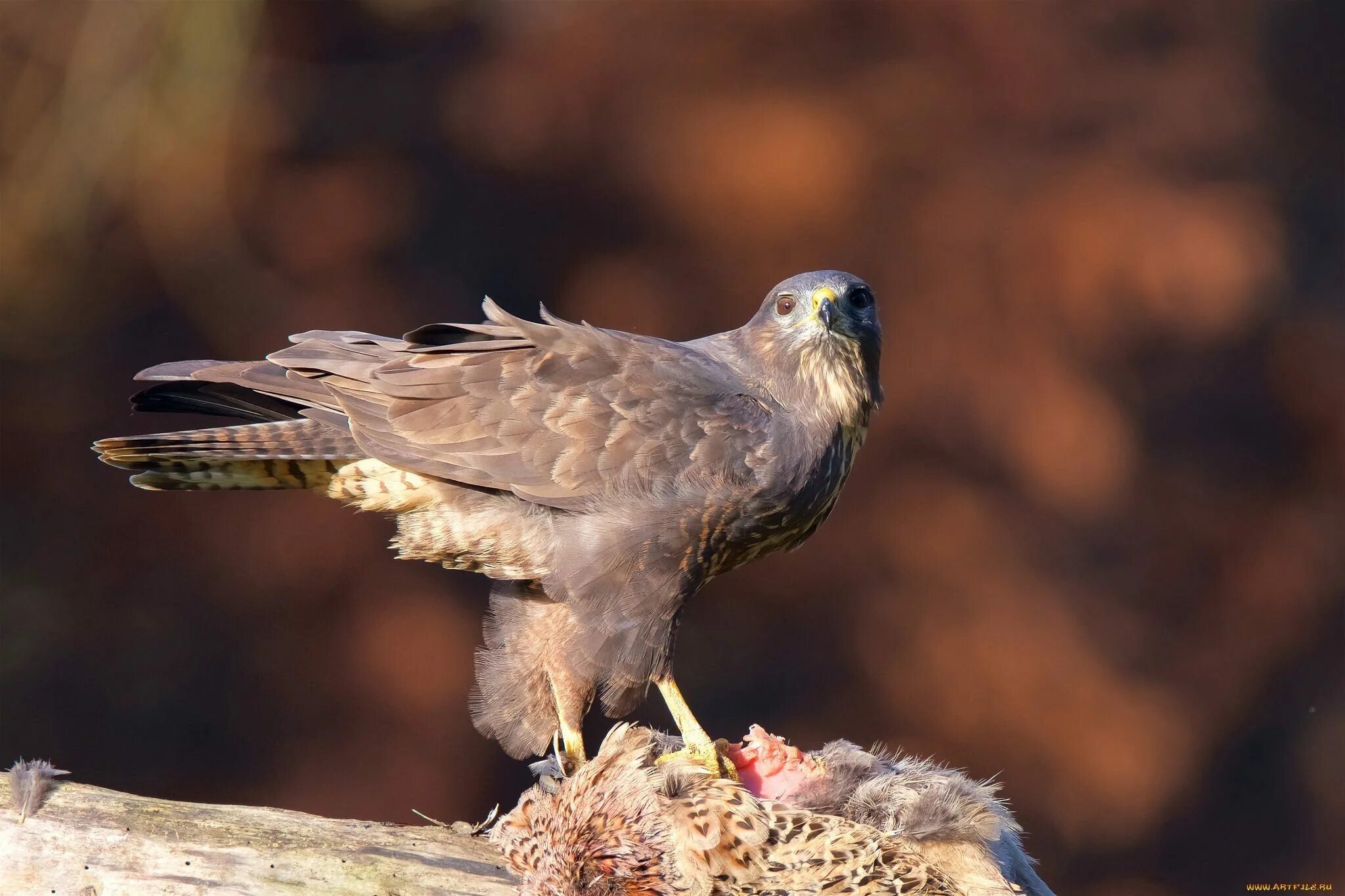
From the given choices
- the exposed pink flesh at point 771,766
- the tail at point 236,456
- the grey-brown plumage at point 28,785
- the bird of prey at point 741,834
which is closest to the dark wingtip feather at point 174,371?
the tail at point 236,456

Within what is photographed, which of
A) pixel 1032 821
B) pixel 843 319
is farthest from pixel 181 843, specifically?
pixel 1032 821

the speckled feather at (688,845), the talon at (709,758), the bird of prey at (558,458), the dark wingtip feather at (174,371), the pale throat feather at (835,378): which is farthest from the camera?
the pale throat feather at (835,378)

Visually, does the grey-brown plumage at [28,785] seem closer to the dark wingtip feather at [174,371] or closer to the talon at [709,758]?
the dark wingtip feather at [174,371]

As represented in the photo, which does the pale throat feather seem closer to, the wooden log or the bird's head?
the bird's head

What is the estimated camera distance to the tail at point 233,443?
2.81m

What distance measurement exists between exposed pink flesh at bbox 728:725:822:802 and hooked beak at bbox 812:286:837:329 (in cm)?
99

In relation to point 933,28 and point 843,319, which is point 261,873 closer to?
point 843,319

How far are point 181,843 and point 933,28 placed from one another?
20.7ft

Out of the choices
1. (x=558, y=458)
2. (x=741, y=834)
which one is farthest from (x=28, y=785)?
(x=741, y=834)

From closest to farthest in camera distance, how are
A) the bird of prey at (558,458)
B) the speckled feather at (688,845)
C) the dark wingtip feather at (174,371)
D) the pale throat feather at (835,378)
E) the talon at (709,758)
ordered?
the speckled feather at (688,845)
the talon at (709,758)
the bird of prey at (558,458)
the dark wingtip feather at (174,371)
the pale throat feather at (835,378)

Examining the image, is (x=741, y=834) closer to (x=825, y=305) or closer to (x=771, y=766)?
(x=771, y=766)

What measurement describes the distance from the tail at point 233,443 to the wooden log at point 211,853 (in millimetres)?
741

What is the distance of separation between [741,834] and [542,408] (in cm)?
110

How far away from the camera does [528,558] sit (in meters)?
2.86
